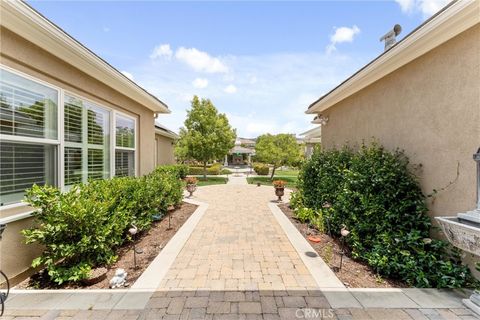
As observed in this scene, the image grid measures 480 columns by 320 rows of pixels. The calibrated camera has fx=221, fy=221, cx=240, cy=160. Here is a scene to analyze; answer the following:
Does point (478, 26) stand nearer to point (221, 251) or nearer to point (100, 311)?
point (221, 251)

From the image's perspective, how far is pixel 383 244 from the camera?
4125mm

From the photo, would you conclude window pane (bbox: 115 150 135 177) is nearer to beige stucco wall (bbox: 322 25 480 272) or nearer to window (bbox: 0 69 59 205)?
window (bbox: 0 69 59 205)

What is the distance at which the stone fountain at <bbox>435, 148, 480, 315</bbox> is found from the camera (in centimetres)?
273

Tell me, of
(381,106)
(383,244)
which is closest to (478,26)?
(381,106)

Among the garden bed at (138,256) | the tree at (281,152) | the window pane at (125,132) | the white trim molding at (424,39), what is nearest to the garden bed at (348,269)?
the garden bed at (138,256)

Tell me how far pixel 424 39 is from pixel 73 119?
7.27 meters

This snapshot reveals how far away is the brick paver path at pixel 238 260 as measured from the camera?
3613 millimetres

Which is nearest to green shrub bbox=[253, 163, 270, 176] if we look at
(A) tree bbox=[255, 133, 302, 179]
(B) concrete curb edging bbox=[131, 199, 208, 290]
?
(A) tree bbox=[255, 133, 302, 179]

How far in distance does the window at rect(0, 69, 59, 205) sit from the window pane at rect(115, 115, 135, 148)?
2560mm

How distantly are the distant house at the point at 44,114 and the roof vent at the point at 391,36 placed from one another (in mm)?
8130

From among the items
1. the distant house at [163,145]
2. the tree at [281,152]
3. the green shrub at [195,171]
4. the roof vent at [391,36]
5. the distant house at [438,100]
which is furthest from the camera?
the green shrub at [195,171]

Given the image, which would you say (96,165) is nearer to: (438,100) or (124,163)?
(124,163)

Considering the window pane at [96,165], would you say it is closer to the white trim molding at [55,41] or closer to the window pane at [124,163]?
the window pane at [124,163]

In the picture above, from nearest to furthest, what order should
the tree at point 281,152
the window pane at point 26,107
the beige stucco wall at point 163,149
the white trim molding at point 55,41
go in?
1. the white trim molding at point 55,41
2. the window pane at point 26,107
3. the beige stucco wall at point 163,149
4. the tree at point 281,152
